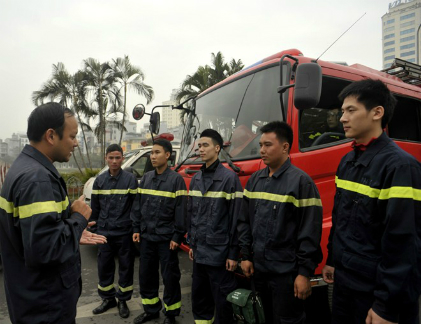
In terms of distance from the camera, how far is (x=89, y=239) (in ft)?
6.43

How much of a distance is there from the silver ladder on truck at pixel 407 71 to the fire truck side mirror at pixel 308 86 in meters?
2.91

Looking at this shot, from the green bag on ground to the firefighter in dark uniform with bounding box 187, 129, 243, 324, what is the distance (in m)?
0.28

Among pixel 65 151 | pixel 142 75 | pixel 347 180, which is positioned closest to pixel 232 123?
pixel 347 180

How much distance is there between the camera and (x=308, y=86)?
2311 millimetres

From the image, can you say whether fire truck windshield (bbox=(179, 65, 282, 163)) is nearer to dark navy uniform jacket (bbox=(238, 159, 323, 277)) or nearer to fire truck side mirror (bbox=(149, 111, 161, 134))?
dark navy uniform jacket (bbox=(238, 159, 323, 277))

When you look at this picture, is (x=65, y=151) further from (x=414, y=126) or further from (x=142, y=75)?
(x=142, y=75)

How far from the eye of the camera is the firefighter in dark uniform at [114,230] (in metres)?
3.40

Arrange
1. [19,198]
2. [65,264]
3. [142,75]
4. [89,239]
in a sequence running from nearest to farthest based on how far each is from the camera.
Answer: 1. [19,198]
2. [65,264]
3. [89,239]
4. [142,75]

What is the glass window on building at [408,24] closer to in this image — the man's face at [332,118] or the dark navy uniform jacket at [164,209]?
the man's face at [332,118]

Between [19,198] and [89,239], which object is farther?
[89,239]

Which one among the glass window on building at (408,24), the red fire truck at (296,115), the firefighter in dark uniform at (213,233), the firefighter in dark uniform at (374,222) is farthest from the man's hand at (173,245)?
the glass window on building at (408,24)

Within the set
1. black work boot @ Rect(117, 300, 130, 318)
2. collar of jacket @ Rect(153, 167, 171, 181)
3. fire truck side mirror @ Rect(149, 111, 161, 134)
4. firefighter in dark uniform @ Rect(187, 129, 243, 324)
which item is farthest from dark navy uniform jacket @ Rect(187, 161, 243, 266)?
fire truck side mirror @ Rect(149, 111, 161, 134)

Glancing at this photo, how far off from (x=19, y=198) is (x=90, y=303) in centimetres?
263

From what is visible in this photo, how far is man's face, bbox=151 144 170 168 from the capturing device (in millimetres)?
3301
